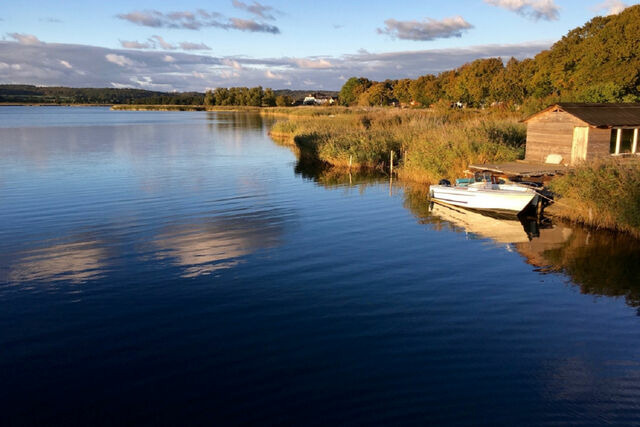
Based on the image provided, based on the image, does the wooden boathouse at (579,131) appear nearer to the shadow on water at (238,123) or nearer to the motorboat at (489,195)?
the motorboat at (489,195)

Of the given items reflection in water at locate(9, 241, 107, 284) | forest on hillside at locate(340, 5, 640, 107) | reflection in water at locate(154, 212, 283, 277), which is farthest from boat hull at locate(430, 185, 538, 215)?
forest on hillside at locate(340, 5, 640, 107)

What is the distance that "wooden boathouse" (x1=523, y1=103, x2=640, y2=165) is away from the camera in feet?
89.4

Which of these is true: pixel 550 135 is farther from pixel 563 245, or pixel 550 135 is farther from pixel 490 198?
pixel 563 245

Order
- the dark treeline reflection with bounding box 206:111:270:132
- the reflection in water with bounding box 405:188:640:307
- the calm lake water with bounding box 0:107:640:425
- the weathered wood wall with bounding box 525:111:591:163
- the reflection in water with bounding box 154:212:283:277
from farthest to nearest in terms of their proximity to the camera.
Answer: the dark treeline reflection with bounding box 206:111:270:132, the weathered wood wall with bounding box 525:111:591:163, the reflection in water with bounding box 154:212:283:277, the reflection in water with bounding box 405:188:640:307, the calm lake water with bounding box 0:107:640:425

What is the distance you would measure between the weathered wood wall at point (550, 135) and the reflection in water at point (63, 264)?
2428 centimetres

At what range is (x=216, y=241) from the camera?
18.8 m

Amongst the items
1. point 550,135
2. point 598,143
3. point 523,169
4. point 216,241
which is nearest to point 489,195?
point 523,169

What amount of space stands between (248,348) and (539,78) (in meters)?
67.2

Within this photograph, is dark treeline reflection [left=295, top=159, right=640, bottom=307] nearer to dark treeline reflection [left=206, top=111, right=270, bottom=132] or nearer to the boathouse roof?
the boathouse roof

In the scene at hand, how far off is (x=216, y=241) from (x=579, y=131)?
20482 mm

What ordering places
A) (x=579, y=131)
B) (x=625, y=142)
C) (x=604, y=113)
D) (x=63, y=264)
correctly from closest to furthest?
(x=63, y=264), (x=579, y=131), (x=604, y=113), (x=625, y=142)

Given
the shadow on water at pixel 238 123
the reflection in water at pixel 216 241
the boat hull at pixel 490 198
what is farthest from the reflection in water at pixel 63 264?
the shadow on water at pixel 238 123

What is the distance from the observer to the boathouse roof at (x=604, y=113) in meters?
27.2

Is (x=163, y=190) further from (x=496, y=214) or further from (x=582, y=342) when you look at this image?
(x=582, y=342)
